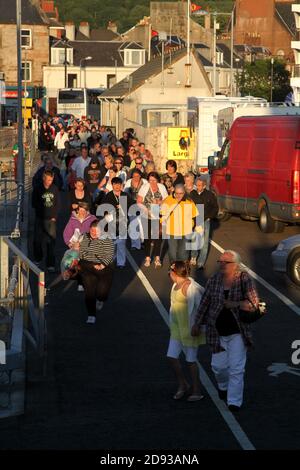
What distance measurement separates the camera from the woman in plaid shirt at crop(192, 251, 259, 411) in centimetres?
1143

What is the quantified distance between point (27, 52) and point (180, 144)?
7835cm

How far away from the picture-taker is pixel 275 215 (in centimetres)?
2662

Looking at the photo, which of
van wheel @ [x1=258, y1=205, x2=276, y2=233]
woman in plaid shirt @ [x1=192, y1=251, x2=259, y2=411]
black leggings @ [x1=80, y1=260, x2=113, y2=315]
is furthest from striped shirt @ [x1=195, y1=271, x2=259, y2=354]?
van wheel @ [x1=258, y1=205, x2=276, y2=233]

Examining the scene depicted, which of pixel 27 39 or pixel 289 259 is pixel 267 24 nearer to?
pixel 27 39

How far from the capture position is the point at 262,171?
26.9 meters

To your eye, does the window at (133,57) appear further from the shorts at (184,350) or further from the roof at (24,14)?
the shorts at (184,350)

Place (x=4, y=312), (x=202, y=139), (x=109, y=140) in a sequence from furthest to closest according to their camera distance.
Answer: (x=109, y=140), (x=202, y=139), (x=4, y=312)

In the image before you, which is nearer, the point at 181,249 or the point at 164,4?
the point at 181,249

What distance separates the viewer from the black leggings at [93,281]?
1593 cm

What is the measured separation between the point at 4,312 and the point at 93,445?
425 cm

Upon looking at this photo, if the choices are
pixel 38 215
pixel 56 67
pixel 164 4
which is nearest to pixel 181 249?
pixel 38 215

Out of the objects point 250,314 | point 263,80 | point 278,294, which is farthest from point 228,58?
point 250,314

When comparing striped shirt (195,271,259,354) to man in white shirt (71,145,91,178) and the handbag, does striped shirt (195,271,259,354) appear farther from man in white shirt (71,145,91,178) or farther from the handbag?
man in white shirt (71,145,91,178)

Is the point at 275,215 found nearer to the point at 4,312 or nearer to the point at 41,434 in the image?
the point at 4,312
